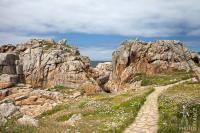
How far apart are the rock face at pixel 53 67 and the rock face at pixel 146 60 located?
732 cm

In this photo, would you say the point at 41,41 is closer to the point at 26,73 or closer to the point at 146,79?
the point at 26,73

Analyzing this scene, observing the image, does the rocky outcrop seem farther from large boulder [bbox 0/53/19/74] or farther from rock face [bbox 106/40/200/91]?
large boulder [bbox 0/53/19/74]

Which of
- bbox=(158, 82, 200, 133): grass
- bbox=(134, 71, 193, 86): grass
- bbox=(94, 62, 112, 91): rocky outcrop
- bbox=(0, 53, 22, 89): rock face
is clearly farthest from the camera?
bbox=(94, 62, 112, 91): rocky outcrop

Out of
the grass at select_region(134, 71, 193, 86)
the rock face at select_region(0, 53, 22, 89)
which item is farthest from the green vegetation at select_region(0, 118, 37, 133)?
→ the rock face at select_region(0, 53, 22, 89)

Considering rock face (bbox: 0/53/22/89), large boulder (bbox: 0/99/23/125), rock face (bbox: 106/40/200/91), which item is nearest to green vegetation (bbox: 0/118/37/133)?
large boulder (bbox: 0/99/23/125)

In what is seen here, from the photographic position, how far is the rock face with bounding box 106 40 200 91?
84.1 metres

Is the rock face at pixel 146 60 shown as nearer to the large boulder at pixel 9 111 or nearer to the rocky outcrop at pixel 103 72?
the rocky outcrop at pixel 103 72

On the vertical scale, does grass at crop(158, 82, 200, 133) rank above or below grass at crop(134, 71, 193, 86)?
above

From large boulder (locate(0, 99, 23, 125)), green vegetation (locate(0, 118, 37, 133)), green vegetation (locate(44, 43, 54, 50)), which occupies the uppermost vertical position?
green vegetation (locate(44, 43, 54, 50))

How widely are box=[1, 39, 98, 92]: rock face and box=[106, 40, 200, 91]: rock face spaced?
7.32 m

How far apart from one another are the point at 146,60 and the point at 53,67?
22115 mm

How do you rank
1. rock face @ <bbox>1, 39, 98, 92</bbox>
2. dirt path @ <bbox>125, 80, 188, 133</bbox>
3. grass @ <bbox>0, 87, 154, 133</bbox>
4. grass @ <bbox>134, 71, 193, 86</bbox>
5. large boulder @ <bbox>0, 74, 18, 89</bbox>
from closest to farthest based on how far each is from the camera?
grass @ <bbox>0, 87, 154, 133</bbox> < dirt path @ <bbox>125, 80, 188, 133</bbox> < grass @ <bbox>134, 71, 193, 86</bbox> < large boulder @ <bbox>0, 74, 18, 89</bbox> < rock face @ <bbox>1, 39, 98, 92</bbox>

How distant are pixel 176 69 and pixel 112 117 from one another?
56.0 metres

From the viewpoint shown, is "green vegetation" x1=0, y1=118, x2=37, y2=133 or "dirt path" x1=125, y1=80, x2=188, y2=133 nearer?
"green vegetation" x1=0, y1=118, x2=37, y2=133
